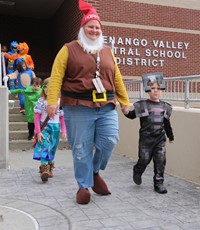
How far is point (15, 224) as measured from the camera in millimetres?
3281

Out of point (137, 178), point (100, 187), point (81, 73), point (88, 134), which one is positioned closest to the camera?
point (81, 73)

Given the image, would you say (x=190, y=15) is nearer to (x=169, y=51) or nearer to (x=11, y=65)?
(x=169, y=51)

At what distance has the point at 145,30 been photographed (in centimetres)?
1177

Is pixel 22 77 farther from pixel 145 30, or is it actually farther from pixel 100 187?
pixel 100 187

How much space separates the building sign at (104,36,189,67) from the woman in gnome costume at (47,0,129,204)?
7.33 metres

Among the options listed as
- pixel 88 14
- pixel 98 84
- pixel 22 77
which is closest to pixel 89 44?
pixel 88 14

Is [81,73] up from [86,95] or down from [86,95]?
up

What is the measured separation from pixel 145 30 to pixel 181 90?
6.56 meters

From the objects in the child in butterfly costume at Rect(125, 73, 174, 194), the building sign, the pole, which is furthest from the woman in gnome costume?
the building sign

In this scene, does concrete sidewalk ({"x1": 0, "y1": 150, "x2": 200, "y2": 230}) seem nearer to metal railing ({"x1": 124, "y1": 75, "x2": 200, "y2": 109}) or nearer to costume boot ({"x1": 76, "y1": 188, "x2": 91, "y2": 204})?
costume boot ({"x1": 76, "y1": 188, "x2": 91, "y2": 204})

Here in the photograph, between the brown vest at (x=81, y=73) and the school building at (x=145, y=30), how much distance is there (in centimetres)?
743

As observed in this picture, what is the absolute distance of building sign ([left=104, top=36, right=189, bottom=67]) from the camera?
11297 mm

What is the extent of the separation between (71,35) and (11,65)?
2.42m

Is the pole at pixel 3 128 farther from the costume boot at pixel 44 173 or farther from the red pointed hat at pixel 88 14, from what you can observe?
the red pointed hat at pixel 88 14
